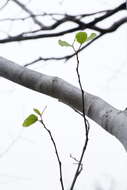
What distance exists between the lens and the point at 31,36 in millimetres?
1114

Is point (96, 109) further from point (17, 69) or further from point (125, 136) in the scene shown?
point (17, 69)

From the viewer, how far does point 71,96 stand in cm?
71

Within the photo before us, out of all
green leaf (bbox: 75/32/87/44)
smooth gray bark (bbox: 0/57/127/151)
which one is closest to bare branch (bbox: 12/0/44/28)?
smooth gray bark (bbox: 0/57/127/151)

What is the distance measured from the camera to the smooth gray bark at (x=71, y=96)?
577mm

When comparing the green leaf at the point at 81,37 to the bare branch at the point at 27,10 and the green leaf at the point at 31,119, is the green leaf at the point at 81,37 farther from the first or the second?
the bare branch at the point at 27,10

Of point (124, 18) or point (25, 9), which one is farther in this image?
point (25, 9)

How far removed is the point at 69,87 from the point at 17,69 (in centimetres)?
16

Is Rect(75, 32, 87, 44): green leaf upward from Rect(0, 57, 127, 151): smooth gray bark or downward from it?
upward

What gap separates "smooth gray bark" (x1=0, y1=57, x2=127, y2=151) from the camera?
1.89 feet

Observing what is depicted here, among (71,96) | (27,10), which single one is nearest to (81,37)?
(71,96)

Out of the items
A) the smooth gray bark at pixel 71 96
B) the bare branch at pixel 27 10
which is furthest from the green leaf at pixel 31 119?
the bare branch at pixel 27 10

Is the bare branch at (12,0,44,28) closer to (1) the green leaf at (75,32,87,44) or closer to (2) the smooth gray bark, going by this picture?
(2) the smooth gray bark

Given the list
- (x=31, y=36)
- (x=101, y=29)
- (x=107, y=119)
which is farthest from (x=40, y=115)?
(x=101, y=29)

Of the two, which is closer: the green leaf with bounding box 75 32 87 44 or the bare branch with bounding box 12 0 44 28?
the green leaf with bounding box 75 32 87 44
